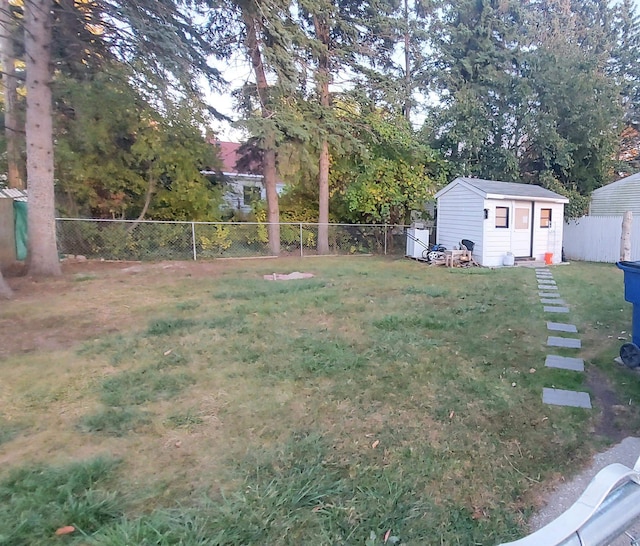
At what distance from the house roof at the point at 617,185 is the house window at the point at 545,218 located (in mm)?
4647

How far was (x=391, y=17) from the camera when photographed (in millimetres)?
14188

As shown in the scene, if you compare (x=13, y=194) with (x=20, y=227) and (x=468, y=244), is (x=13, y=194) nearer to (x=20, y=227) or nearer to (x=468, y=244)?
(x=20, y=227)

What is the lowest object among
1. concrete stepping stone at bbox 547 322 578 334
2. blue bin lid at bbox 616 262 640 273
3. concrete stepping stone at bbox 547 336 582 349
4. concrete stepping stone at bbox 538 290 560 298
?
concrete stepping stone at bbox 547 336 582 349

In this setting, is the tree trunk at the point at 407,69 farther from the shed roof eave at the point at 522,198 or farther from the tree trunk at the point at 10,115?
the tree trunk at the point at 10,115

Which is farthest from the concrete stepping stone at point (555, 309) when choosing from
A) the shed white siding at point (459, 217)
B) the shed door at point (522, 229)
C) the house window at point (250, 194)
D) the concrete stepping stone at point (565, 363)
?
the house window at point (250, 194)

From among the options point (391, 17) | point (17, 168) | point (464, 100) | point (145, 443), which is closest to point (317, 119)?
point (391, 17)

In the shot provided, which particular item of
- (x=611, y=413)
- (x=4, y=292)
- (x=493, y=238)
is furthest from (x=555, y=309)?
(x=4, y=292)

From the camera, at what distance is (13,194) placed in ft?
31.9

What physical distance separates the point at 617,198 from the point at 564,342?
1307 cm

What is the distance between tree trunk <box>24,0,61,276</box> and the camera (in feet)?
24.3

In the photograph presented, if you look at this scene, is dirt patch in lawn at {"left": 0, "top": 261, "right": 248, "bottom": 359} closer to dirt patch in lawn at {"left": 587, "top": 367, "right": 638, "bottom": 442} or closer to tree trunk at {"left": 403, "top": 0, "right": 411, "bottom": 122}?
dirt patch in lawn at {"left": 587, "top": 367, "right": 638, "bottom": 442}

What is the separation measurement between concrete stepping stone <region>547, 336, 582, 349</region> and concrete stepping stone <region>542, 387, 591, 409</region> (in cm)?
119

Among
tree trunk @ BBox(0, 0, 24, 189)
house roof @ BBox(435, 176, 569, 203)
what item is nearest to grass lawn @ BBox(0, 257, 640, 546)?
house roof @ BBox(435, 176, 569, 203)

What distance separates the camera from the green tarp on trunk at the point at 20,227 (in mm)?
9016
